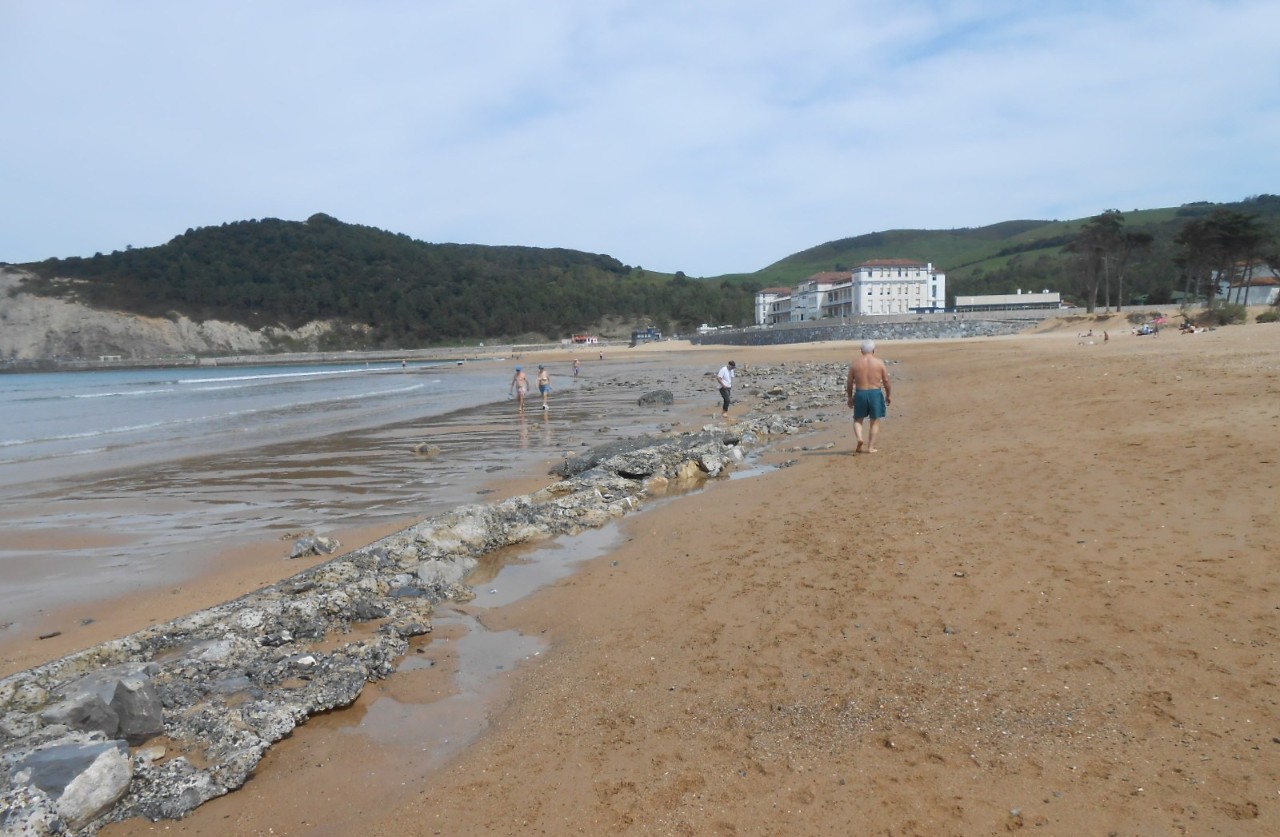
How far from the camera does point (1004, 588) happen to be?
17.7 feet

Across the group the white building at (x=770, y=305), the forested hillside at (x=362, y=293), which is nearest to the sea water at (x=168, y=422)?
the forested hillside at (x=362, y=293)

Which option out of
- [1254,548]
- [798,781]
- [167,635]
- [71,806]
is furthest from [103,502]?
[1254,548]

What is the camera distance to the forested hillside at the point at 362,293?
124 metres

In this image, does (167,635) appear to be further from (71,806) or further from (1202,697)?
(1202,697)

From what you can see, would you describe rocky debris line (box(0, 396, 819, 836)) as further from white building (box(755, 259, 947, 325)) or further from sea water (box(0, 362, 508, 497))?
white building (box(755, 259, 947, 325))

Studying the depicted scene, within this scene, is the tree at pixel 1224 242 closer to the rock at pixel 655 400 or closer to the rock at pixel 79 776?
the rock at pixel 655 400

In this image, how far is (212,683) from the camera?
197 inches

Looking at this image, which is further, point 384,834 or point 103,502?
point 103,502

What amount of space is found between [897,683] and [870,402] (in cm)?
746

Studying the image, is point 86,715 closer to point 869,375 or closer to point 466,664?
point 466,664

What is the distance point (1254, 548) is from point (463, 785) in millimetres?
5678

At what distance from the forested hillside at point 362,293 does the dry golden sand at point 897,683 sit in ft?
401

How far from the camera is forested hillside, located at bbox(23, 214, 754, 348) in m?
124

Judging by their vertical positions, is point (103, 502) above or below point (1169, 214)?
below
